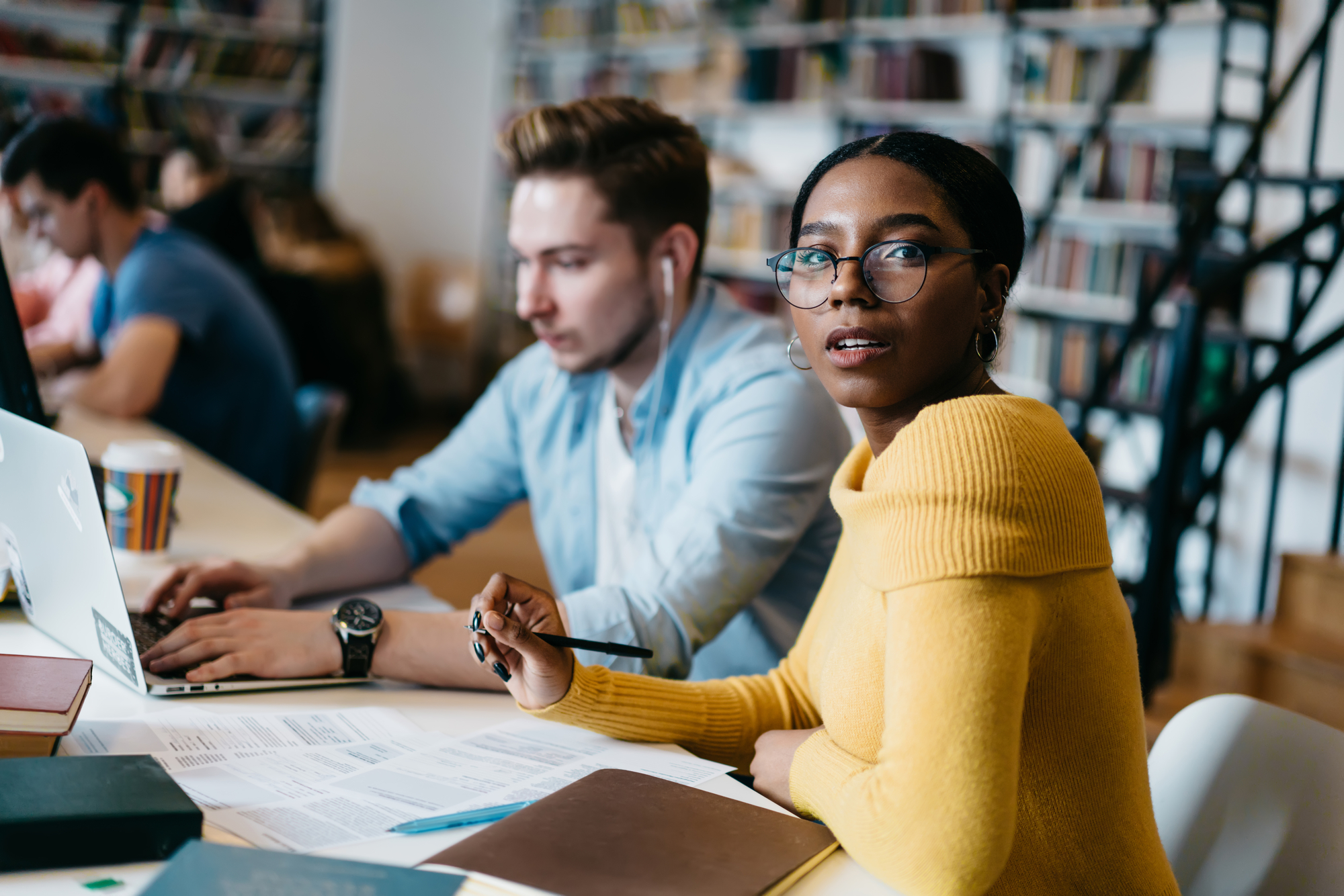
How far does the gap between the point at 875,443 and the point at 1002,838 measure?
0.35 meters

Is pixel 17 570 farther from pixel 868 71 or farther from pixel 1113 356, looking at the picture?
pixel 868 71

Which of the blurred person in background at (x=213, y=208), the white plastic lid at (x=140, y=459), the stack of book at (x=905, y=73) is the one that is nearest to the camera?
the white plastic lid at (x=140, y=459)

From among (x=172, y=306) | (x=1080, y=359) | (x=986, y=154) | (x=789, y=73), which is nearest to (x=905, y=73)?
(x=789, y=73)

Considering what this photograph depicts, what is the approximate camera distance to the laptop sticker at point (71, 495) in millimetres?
951

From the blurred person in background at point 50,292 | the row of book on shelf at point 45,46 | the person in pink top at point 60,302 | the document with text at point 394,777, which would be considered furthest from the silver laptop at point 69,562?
the row of book on shelf at point 45,46

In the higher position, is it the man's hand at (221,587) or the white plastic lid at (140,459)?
the white plastic lid at (140,459)

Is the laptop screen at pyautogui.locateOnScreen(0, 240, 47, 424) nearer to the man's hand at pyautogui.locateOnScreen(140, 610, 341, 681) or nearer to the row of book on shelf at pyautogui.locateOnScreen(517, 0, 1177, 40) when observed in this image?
the man's hand at pyautogui.locateOnScreen(140, 610, 341, 681)

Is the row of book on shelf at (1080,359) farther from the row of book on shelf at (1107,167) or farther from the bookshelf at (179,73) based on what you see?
the bookshelf at (179,73)

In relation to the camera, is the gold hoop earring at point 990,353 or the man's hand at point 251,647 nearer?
the gold hoop earring at point 990,353

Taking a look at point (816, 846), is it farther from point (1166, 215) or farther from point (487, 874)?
point (1166, 215)

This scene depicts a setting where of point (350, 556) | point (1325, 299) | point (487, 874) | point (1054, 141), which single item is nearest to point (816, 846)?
point (487, 874)

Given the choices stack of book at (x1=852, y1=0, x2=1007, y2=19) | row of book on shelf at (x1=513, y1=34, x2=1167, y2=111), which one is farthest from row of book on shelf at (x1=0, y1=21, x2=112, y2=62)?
stack of book at (x1=852, y1=0, x2=1007, y2=19)

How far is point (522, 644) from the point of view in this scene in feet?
3.22

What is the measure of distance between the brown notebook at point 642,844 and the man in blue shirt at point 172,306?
1.95 m
